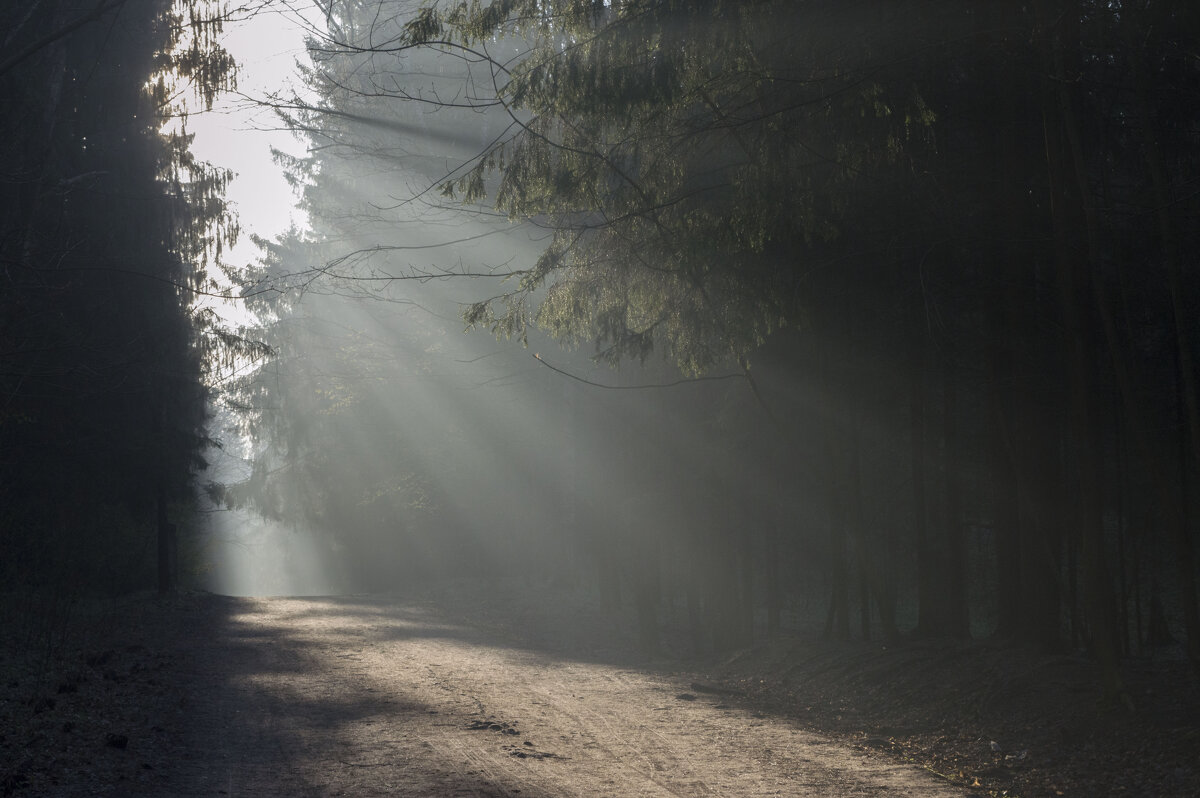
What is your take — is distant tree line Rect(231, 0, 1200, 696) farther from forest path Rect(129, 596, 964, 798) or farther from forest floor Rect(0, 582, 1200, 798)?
forest path Rect(129, 596, 964, 798)

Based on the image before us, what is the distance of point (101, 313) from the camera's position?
1756 cm

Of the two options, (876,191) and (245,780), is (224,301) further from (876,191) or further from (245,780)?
(876,191)

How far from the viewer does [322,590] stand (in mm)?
42344

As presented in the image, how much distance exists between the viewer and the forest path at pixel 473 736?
621cm

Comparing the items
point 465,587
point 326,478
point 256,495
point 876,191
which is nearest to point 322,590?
point 256,495

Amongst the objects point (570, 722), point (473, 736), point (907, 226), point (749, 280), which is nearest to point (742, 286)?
point (749, 280)

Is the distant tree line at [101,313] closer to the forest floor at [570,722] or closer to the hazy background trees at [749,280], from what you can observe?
the hazy background trees at [749,280]

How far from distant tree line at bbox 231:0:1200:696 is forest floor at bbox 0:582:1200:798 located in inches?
34.9

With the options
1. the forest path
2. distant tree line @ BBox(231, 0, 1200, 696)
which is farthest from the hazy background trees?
the forest path

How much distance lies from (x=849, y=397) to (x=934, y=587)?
9.37 feet

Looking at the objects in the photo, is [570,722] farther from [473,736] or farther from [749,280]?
[749,280]

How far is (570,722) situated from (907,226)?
6.24 metres

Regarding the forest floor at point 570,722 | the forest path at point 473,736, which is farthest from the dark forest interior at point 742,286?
the forest path at point 473,736

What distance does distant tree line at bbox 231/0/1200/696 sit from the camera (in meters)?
7.91
